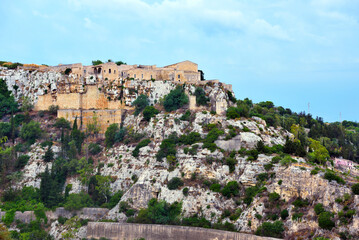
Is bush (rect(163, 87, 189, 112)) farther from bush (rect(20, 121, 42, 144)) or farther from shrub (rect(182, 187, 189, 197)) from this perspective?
bush (rect(20, 121, 42, 144))

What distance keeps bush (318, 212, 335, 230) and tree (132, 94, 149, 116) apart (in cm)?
3353

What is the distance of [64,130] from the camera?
6819 centimetres

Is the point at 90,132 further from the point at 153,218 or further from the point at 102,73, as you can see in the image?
the point at 153,218

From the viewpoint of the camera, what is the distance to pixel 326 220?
39312mm

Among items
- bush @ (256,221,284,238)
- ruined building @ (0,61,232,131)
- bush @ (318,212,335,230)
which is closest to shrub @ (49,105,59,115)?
ruined building @ (0,61,232,131)

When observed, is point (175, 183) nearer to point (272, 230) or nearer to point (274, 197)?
point (274, 197)

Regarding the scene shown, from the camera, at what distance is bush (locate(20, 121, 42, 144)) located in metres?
66.4

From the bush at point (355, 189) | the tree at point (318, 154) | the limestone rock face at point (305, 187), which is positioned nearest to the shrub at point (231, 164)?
the limestone rock face at point (305, 187)

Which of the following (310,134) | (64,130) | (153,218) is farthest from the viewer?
(310,134)

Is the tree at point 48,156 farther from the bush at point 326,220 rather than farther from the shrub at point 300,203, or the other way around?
the bush at point 326,220

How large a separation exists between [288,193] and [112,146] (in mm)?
27182

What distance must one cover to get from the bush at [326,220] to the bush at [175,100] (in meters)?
29.0

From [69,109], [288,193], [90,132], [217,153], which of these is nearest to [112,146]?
[90,132]

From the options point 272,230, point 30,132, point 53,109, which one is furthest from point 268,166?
point 53,109
